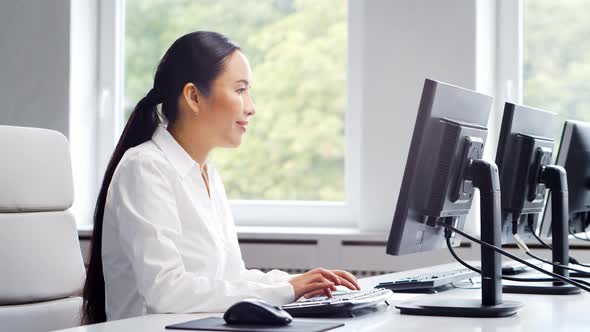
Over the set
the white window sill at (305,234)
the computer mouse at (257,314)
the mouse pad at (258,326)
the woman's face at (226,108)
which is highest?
the woman's face at (226,108)

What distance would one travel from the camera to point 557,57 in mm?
3725

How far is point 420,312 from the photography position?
5.43 ft

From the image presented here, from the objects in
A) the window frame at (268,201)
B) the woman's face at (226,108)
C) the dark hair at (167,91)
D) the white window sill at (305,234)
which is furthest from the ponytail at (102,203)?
the window frame at (268,201)

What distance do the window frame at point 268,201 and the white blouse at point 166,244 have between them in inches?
69.8

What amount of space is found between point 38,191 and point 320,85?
203 centimetres

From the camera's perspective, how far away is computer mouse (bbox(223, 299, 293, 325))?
142 centimetres

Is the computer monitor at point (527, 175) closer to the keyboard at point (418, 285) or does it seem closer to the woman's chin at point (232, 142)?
the keyboard at point (418, 285)

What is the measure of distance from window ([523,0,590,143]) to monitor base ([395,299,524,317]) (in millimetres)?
2171

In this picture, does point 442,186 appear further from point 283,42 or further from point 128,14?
point 128,14

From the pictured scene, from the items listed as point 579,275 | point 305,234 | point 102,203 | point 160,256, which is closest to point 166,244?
point 160,256

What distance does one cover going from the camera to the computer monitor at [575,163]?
91.4 inches

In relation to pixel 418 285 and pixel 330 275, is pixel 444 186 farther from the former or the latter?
pixel 418 285

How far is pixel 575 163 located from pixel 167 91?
110cm

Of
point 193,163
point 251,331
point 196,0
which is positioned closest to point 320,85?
point 196,0
